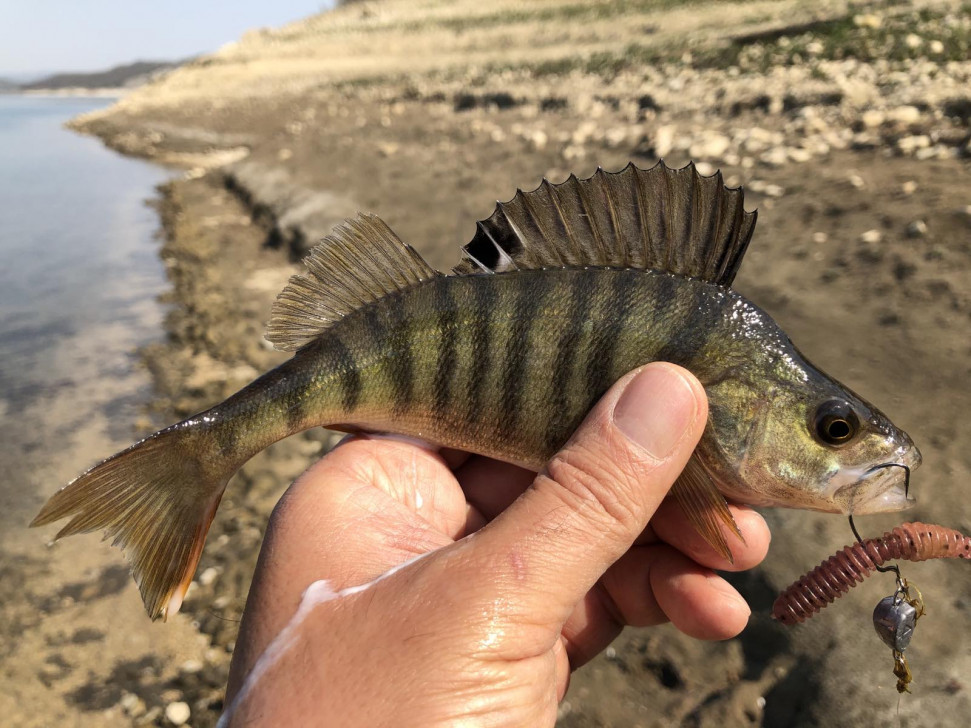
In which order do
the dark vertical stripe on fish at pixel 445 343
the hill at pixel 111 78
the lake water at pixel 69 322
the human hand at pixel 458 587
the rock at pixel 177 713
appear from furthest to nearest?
the hill at pixel 111 78, the lake water at pixel 69 322, the rock at pixel 177 713, the dark vertical stripe on fish at pixel 445 343, the human hand at pixel 458 587

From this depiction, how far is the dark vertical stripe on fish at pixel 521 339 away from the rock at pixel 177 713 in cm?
298

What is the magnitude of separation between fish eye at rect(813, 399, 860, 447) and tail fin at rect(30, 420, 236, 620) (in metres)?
2.09

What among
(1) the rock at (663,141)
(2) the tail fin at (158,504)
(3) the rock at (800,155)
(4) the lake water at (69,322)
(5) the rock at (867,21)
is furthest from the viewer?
(5) the rock at (867,21)

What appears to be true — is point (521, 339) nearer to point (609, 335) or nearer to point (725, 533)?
point (609, 335)

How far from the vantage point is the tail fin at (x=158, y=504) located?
2.38 m

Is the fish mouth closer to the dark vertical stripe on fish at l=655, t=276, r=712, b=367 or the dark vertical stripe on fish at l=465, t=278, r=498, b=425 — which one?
the dark vertical stripe on fish at l=655, t=276, r=712, b=367

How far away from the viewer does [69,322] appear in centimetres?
996

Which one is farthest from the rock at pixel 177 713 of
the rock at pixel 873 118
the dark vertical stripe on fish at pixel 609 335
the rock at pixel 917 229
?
the rock at pixel 873 118

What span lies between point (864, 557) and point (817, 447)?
50 centimetres

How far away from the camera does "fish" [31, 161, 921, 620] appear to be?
217cm

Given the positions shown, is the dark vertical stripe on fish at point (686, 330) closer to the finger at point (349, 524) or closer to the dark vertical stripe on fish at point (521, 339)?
the dark vertical stripe on fish at point (521, 339)

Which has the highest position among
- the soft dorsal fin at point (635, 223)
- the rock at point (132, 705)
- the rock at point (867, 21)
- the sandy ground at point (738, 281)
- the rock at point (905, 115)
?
the rock at point (867, 21)

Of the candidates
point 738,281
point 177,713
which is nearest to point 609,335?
point 177,713

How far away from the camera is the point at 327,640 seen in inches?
81.2
